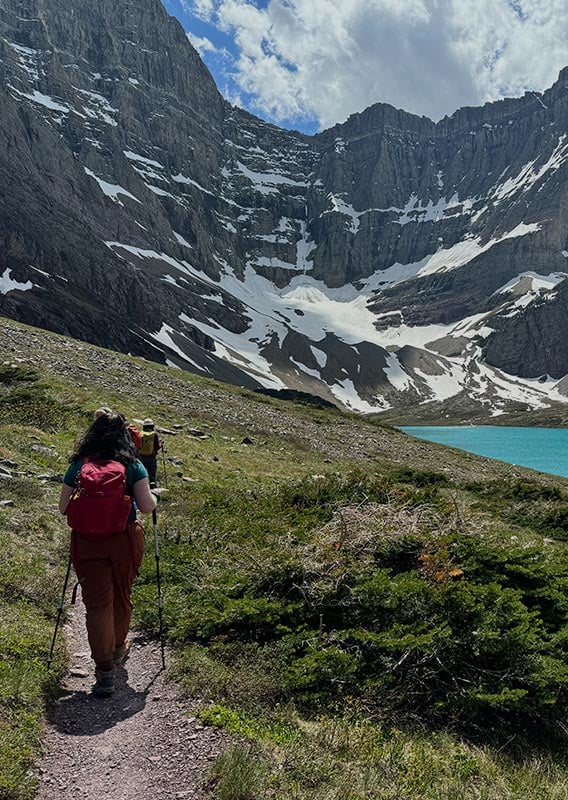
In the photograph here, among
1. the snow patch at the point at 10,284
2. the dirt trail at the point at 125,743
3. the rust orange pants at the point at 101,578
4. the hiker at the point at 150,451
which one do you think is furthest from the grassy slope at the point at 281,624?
the snow patch at the point at 10,284

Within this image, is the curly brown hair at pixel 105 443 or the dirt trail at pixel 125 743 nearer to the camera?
the dirt trail at pixel 125 743

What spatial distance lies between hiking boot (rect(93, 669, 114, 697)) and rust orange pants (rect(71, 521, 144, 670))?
0.07 m

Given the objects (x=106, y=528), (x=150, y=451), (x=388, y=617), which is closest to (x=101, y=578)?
(x=106, y=528)

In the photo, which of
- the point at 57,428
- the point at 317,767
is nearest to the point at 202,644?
the point at 317,767

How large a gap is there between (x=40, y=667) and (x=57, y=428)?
636 inches

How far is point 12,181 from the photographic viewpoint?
140m

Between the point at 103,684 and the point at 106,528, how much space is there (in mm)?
1775

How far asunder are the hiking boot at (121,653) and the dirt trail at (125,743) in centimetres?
13

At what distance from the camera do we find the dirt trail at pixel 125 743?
4355 mm

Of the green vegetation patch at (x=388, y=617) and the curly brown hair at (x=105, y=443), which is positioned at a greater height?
the curly brown hair at (x=105, y=443)

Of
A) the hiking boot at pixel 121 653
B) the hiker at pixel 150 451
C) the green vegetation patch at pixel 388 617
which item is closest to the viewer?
the green vegetation patch at pixel 388 617

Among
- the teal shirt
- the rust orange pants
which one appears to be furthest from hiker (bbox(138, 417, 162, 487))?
the rust orange pants

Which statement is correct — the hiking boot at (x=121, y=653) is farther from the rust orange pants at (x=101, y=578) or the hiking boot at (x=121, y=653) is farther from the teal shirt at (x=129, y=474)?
the teal shirt at (x=129, y=474)

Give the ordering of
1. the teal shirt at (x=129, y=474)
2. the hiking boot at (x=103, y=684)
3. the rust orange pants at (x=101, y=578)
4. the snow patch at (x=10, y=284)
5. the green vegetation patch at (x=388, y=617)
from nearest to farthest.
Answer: the green vegetation patch at (x=388, y=617) → the hiking boot at (x=103, y=684) → the rust orange pants at (x=101, y=578) → the teal shirt at (x=129, y=474) → the snow patch at (x=10, y=284)
